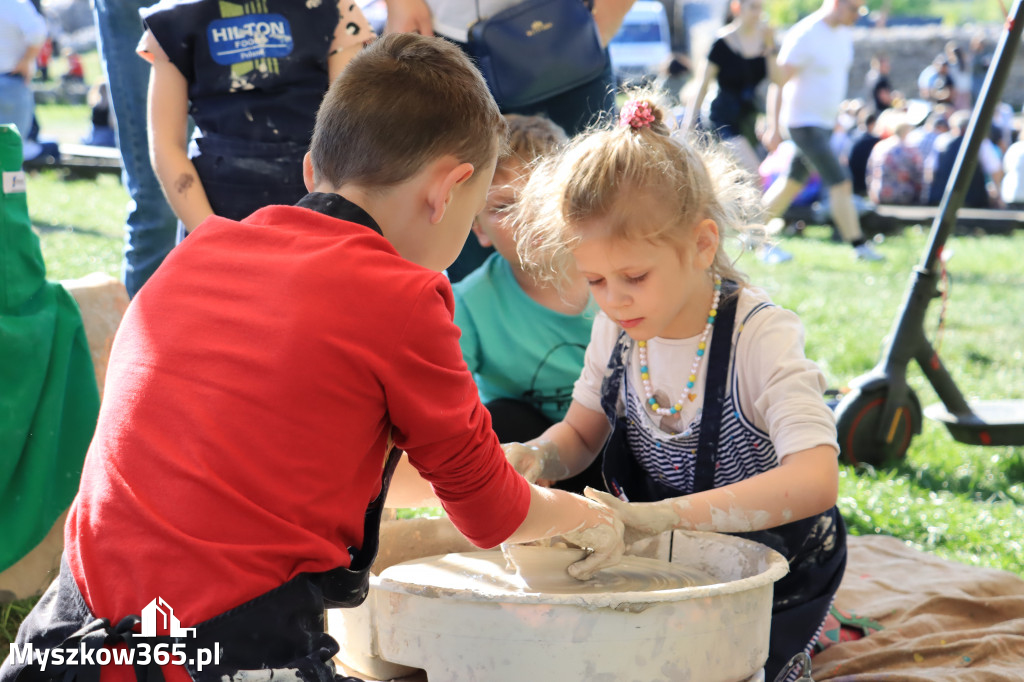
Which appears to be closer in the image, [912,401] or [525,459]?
[525,459]

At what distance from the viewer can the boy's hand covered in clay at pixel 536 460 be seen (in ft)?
5.96

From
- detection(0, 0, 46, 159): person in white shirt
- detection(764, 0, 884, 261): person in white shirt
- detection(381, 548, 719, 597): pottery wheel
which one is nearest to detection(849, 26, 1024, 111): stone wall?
detection(764, 0, 884, 261): person in white shirt

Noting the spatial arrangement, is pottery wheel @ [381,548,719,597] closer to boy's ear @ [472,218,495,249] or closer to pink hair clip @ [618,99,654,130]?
pink hair clip @ [618,99,654,130]

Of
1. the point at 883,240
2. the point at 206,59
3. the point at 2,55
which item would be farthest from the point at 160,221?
the point at 883,240

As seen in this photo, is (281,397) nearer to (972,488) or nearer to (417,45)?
(417,45)

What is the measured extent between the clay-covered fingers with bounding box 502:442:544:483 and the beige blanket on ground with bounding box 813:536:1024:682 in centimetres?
64

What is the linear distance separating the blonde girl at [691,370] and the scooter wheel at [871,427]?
4.34 ft

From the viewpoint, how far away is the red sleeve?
3.76ft

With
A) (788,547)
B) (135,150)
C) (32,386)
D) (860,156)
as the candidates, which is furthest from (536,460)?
(860,156)

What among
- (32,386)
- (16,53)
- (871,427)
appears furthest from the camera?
(16,53)

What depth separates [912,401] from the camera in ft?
10.2

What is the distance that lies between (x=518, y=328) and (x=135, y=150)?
1224 mm

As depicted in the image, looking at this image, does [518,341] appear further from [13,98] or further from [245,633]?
[13,98]

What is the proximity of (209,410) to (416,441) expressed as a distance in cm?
24
